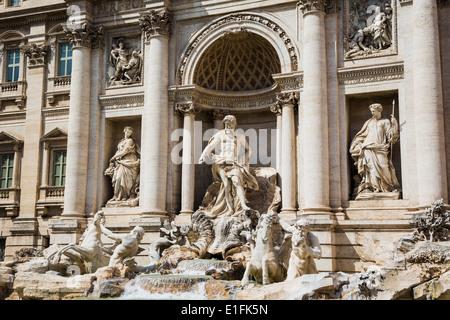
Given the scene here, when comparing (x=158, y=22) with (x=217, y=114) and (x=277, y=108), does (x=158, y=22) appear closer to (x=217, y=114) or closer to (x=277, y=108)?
(x=217, y=114)

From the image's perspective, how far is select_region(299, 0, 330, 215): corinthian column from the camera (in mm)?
19031

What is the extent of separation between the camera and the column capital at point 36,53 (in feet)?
84.3

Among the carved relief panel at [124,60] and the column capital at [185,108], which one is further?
the carved relief panel at [124,60]

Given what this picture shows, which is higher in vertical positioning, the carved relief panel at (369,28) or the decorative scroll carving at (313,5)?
the decorative scroll carving at (313,5)

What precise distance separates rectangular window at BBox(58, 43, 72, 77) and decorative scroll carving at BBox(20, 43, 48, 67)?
688 mm

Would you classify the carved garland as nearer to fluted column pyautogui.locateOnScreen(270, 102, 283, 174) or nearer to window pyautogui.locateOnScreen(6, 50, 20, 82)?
fluted column pyautogui.locateOnScreen(270, 102, 283, 174)

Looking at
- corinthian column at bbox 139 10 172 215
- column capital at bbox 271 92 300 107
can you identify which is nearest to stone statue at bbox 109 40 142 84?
corinthian column at bbox 139 10 172 215

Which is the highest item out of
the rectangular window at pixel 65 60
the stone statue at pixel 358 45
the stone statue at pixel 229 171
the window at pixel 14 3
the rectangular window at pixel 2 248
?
the window at pixel 14 3

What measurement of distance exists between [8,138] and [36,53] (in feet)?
13.2

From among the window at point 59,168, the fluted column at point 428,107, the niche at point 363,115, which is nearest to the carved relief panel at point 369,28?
the fluted column at point 428,107

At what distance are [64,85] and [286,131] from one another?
10.7 meters

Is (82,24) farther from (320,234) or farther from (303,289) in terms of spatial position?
(303,289)

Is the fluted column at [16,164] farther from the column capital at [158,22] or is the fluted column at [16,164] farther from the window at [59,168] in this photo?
the column capital at [158,22]

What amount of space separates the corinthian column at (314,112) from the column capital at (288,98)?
17.5 inches
